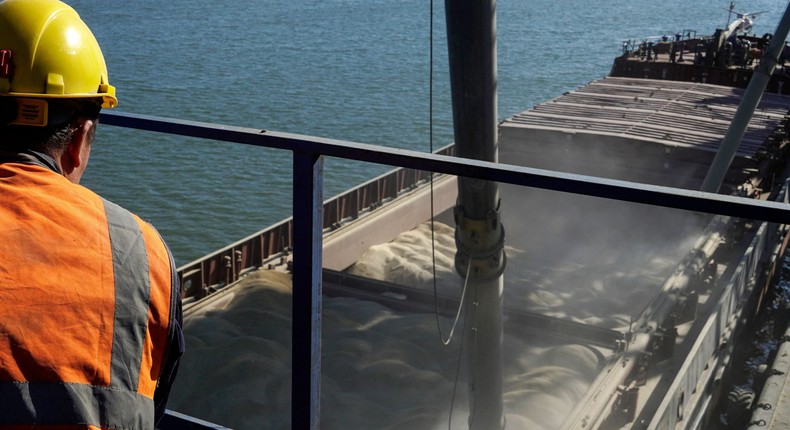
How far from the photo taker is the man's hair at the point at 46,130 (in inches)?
66.5

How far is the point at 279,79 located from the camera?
31.8 meters

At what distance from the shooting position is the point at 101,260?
149 centimetres

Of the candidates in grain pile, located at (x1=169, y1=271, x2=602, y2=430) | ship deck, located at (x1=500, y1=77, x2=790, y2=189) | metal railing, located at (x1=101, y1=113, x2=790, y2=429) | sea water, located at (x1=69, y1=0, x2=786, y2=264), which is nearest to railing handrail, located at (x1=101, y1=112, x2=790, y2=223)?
metal railing, located at (x1=101, y1=113, x2=790, y2=429)

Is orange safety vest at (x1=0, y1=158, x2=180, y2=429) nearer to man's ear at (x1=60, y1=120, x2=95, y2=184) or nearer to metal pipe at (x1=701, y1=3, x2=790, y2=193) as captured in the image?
man's ear at (x1=60, y1=120, x2=95, y2=184)

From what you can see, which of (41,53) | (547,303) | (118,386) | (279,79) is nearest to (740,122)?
(547,303)

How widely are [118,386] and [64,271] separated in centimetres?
22

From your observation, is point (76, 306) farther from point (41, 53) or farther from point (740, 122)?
point (740, 122)

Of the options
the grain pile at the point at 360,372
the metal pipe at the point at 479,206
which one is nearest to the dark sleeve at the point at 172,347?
the metal pipe at the point at 479,206

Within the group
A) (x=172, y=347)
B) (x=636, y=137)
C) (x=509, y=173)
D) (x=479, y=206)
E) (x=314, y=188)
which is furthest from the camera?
(x=636, y=137)

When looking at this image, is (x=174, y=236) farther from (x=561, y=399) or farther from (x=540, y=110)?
(x=561, y=399)

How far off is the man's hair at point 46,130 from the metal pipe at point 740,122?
1124 cm

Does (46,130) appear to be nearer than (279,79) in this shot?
Yes

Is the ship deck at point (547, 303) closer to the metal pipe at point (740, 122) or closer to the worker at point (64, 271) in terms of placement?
the metal pipe at point (740, 122)

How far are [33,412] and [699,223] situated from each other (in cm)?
1392
